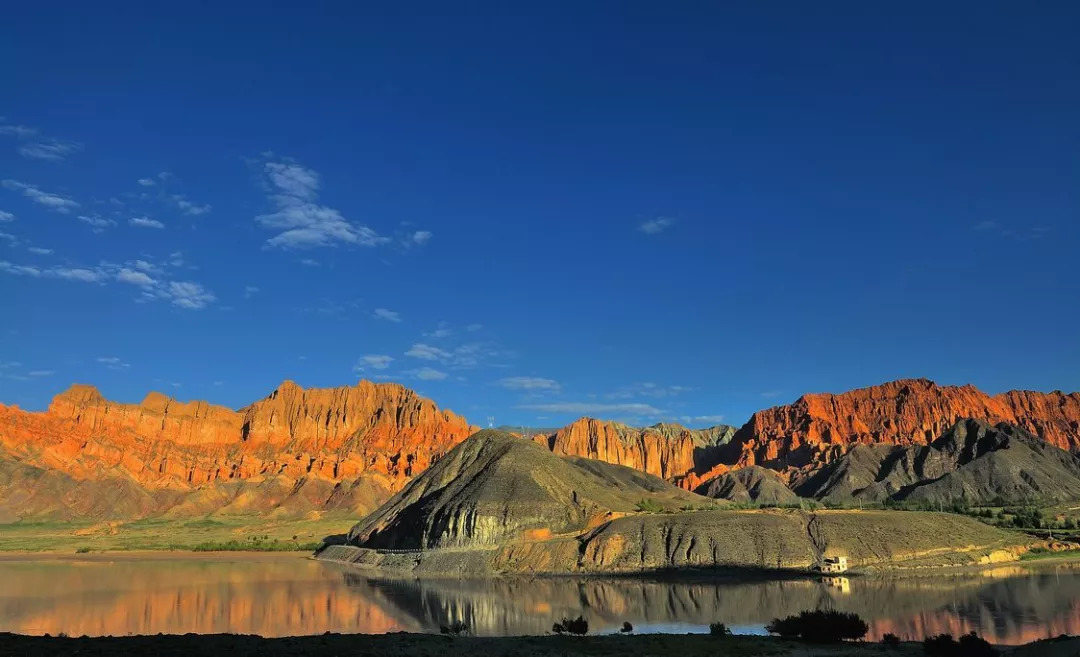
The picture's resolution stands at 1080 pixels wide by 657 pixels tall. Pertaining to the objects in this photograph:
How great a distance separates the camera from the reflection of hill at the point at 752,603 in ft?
154

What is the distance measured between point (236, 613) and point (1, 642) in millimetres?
25570

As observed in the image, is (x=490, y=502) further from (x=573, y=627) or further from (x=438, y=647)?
(x=438, y=647)

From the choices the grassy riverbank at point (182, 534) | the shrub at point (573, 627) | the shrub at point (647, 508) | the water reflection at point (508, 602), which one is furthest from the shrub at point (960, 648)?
the grassy riverbank at point (182, 534)

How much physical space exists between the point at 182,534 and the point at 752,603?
133 metres

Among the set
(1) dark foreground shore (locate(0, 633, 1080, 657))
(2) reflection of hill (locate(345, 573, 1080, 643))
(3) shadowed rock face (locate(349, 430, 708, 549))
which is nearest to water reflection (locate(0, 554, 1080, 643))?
(2) reflection of hill (locate(345, 573, 1080, 643))

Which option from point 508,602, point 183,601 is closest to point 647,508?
point 508,602

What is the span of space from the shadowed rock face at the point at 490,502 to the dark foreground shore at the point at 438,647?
6393cm

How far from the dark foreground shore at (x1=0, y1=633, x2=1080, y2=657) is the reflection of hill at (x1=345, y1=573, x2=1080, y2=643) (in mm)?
10583

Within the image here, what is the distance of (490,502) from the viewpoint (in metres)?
105

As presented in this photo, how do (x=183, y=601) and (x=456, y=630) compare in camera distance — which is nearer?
(x=456, y=630)

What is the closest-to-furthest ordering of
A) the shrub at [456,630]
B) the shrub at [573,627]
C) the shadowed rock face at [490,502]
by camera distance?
the shrub at [573,627]
the shrub at [456,630]
the shadowed rock face at [490,502]

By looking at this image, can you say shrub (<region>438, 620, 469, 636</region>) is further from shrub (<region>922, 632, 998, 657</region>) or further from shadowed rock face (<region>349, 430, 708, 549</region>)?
shadowed rock face (<region>349, 430, 708, 549</region>)

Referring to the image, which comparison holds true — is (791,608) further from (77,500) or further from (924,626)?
(77,500)

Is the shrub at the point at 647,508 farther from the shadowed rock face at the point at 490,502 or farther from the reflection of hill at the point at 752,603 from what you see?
the reflection of hill at the point at 752,603
